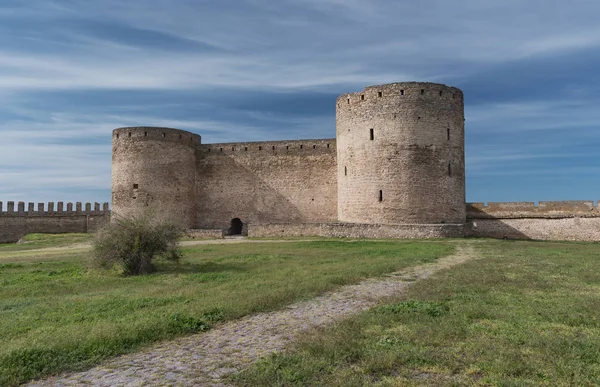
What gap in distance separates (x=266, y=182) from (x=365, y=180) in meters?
7.73

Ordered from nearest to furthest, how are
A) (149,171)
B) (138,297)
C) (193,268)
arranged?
(138,297) → (193,268) → (149,171)

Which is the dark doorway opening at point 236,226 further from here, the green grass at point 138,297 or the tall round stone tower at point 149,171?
the green grass at point 138,297

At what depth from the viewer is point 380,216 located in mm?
23172

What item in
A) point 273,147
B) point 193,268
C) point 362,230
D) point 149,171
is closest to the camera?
point 193,268

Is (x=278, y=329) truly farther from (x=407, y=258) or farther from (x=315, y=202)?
(x=315, y=202)

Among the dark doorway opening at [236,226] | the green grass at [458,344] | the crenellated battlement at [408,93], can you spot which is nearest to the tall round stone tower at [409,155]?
the crenellated battlement at [408,93]

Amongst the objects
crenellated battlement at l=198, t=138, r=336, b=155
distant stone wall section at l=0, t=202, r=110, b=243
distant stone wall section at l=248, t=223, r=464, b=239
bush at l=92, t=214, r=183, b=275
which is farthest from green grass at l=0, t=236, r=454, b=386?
distant stone wall section at l=0, t=202, r=110, b=243

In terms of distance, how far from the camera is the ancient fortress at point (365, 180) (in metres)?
22.8

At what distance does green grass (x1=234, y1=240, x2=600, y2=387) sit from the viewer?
403 centimetres

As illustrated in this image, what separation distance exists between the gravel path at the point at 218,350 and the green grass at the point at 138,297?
28cm

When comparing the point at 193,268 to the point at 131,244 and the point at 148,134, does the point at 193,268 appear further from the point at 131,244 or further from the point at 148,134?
the point at 148,134

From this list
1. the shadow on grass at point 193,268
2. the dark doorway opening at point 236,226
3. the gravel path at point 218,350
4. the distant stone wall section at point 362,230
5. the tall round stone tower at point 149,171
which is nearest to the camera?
the gravel path at point 218,350

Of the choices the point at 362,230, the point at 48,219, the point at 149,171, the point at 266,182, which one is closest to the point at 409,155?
the point at 362,230

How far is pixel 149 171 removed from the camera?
91.9ft
